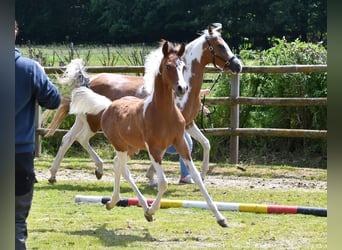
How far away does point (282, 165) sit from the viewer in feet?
34.5

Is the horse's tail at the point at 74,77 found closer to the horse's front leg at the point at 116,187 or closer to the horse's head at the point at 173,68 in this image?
the horse's front leg at the point at 116,187

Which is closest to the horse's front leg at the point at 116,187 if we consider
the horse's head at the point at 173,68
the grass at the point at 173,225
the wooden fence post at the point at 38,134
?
the grass at the point at 173,225

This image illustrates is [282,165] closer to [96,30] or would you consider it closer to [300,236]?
[300,236]

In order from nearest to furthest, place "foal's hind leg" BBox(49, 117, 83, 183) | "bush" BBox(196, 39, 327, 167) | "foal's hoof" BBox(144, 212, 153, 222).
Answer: "foal's hoof" BBox(144, 212, 153, 222), "foal's hind leg" BBox(49, 117, 83, 183), "bush" BBox(196, 39, 327, 167)

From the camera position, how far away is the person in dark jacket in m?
3.25

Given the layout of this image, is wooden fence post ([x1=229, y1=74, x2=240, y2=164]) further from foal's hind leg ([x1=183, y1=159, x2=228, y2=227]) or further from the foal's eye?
foal's hind leg ([x1=183, y1=159, x2=228, y2=227])

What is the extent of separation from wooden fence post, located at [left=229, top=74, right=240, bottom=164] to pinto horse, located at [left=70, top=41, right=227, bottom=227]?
14.9ft

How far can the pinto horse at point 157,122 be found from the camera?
5.35 metres

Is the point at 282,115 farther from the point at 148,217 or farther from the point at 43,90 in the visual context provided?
the point at 43,90

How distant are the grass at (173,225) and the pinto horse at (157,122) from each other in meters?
0.25

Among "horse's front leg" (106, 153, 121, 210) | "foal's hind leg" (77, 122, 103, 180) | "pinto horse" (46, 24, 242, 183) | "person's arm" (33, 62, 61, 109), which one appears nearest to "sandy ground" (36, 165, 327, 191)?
"foal's hind leg" (77, 122, 103, 180)

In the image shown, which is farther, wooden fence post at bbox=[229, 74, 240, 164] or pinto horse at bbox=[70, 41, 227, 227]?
wooden fence post at bbox=[229, 74, 240, 164]
